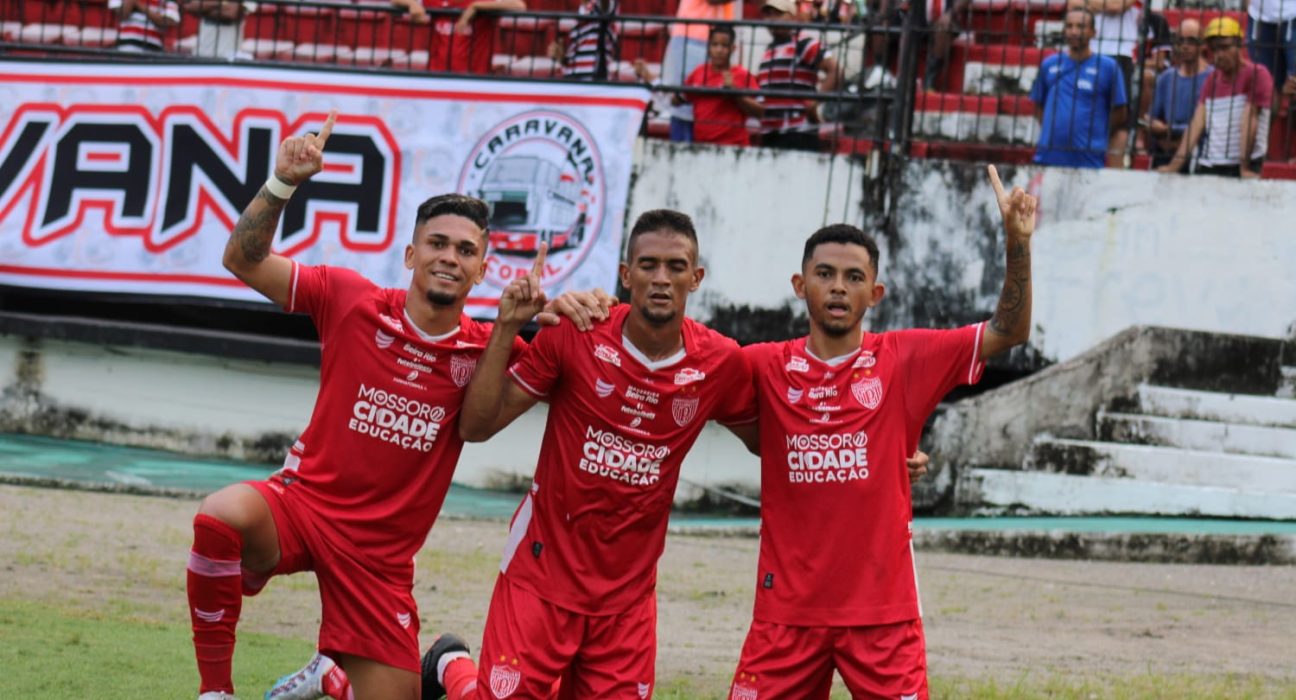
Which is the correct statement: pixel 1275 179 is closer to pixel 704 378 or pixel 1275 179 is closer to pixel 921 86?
pixel 921 86

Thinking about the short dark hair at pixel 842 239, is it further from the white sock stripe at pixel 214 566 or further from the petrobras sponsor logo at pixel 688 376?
the white sock stripe at pixel 214 566

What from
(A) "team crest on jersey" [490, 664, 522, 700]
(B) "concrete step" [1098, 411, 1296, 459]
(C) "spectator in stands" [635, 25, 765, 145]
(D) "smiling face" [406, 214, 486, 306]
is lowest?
(A) "team crest on jersey" [490, 664, 522, 700]

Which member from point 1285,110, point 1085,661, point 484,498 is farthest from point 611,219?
point 1085,661

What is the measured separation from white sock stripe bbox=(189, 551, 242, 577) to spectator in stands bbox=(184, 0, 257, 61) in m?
9.80

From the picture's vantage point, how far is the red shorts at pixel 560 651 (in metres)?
6.32

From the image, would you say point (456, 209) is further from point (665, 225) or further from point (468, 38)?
point (468, 38)

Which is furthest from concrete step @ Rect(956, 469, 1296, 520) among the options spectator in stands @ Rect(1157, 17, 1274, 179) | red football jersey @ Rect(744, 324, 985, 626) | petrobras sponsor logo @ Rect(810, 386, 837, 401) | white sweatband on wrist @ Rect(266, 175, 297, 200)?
white sweatband on wrist @ Rect(266, 175, 297, 200)

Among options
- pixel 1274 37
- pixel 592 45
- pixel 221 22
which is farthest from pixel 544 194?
pixel 1274 37

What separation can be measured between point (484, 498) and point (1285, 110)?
7.06 m

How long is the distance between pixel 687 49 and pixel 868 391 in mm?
8832

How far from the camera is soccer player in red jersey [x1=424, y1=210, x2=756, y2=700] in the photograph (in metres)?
6.39

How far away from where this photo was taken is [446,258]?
6.91 metres

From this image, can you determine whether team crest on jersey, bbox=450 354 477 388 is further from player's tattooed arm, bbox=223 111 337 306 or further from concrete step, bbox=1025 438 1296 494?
concrete step, bbox=1025 438 1296 494

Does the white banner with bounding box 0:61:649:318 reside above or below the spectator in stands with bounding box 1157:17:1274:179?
below
